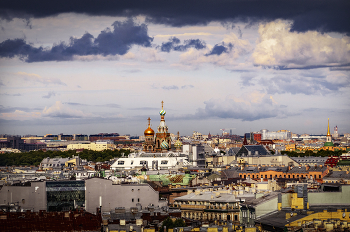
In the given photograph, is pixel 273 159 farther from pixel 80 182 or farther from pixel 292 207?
pixel 292 207

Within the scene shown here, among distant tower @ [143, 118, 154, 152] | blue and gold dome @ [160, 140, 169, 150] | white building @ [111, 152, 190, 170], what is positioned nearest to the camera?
white building @ [111, 152, 190, 170]

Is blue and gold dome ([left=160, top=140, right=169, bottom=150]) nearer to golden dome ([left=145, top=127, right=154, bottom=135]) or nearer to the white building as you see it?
golden dome ([left=145, top=127, right=154, bottom=135])

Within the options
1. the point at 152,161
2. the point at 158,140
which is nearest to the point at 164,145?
the point at 158,140

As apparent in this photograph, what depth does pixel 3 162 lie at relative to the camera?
16325 centimetres

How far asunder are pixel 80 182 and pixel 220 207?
1500cm

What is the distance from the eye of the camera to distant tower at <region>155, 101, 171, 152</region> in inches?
5841

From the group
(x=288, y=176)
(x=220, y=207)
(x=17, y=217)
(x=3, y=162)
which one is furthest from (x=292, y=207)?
(x=3, y=162)

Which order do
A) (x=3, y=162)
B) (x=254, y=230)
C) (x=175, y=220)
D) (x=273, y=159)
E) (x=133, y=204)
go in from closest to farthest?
(x=254, y=230) < (x=175, y=220) < (x=133, y=204) < (x=273, y=159) < (x=3, y=162)

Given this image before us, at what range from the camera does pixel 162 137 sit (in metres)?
150

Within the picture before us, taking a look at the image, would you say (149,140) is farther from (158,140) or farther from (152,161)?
(152,161)

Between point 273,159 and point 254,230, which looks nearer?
point 254,230

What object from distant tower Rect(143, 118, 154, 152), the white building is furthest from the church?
the white building

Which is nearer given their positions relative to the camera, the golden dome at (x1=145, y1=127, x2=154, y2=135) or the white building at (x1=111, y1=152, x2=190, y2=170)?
the white building at (x1=111, y1=152, x2=190, y2=170)

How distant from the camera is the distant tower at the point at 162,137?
14836 cm
